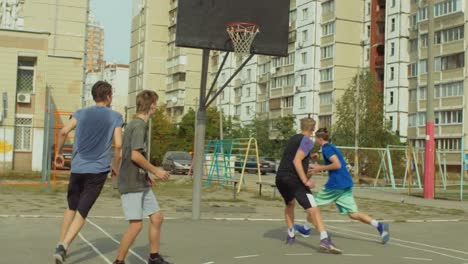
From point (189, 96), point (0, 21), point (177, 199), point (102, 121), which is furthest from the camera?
point (189, 96)

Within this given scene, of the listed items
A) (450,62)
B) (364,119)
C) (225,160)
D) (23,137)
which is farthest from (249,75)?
(225,160)

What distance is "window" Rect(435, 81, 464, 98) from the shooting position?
58594mm

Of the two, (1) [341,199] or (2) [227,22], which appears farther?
(2) [227,22]

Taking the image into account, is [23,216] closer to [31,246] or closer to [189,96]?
[31,246]

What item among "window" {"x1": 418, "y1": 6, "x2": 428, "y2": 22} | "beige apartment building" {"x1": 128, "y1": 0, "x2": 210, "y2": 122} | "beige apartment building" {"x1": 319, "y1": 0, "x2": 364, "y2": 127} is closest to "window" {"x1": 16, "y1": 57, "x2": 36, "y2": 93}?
"window" {"x1": 418, "y1": 6, "x2": 428, "y2": 22}

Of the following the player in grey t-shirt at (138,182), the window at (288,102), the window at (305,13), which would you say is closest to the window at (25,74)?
the player in grey t-shirt at (138,182)

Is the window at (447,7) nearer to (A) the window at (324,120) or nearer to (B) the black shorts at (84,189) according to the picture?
(A) the window at (324,120)

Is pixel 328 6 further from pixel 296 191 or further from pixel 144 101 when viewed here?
pixel 144 101

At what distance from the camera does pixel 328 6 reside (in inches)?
2965

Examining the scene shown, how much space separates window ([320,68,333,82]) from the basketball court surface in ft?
204

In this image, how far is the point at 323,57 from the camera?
75.6 m

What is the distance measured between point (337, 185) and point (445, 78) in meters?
53.5

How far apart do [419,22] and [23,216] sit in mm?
57891

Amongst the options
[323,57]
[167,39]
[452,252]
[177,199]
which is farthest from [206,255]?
[167,39]
